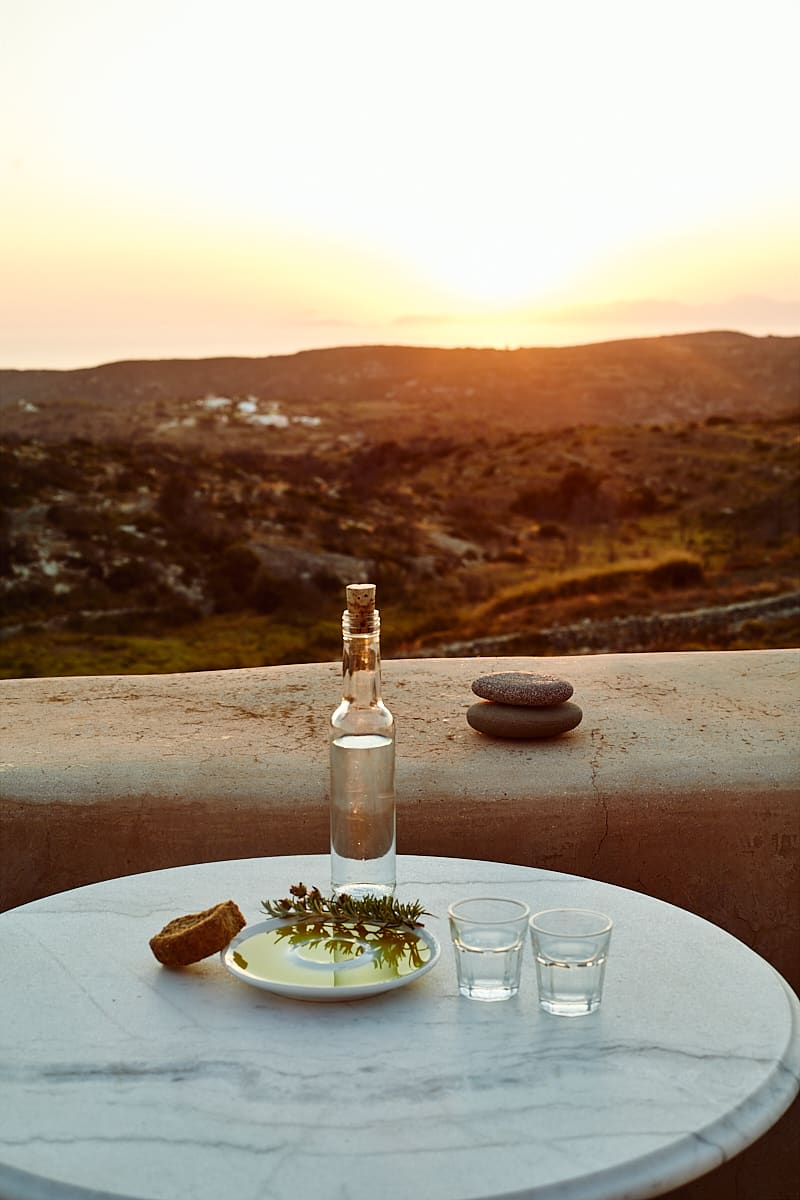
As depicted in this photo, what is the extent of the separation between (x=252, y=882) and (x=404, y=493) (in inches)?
1027

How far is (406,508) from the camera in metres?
26.5

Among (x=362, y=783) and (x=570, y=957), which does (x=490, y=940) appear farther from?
(x=362, y=783)

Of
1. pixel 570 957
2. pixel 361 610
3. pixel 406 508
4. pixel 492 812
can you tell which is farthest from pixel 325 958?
pixel 406 508

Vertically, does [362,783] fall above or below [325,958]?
above

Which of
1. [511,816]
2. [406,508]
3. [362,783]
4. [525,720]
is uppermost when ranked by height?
[362,783]

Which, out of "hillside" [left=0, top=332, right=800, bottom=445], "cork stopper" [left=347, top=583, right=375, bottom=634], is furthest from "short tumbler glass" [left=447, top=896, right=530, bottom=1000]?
"hillside" [left=0, top=332, right=800, bottom=445]

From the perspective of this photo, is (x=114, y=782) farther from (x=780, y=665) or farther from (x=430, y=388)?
(x=430, y=388)

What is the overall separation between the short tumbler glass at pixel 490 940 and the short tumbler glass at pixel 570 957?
32 mm

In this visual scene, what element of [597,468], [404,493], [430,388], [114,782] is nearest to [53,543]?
[404,493]

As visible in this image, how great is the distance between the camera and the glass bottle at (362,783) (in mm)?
1861

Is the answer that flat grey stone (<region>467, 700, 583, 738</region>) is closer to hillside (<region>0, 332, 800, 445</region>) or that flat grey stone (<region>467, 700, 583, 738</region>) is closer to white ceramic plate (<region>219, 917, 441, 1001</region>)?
white ceramic plate (<region>219, 917, 441, 1001</region>)

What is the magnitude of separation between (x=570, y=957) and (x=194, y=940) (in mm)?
508

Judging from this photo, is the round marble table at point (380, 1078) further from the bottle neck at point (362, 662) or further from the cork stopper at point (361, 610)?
the cork stopper at point (361, 610)

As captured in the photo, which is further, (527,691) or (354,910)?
(527,691)
